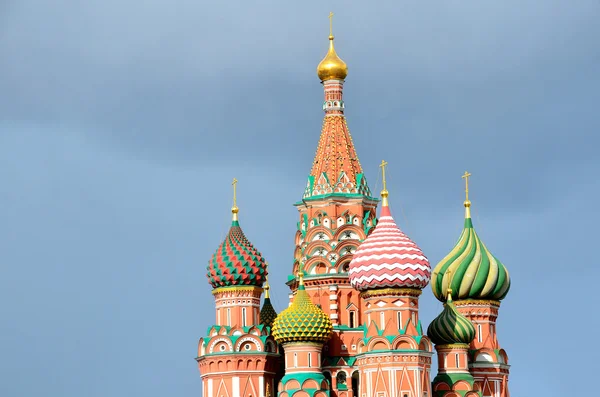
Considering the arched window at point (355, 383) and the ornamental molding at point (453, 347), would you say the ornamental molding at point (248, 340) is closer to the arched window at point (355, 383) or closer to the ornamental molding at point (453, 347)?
the arched window at point (355, 383)

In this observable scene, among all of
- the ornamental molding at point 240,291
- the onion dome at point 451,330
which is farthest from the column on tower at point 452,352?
the ornamental molding at point 240,291

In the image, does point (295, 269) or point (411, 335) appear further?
point (295, 269)

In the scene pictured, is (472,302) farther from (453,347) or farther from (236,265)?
(236,265)

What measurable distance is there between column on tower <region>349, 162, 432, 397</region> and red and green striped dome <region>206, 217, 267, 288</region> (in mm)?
3820

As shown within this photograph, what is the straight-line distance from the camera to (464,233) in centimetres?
6888

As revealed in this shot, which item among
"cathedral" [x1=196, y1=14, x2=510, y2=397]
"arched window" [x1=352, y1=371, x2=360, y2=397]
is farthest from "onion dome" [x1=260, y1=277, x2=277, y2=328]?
"arched window" [x1=352, y1=371, x2=360, y2=397]

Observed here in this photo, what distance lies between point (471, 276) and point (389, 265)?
5.80 meters

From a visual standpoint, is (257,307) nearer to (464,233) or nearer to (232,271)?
(232,271)

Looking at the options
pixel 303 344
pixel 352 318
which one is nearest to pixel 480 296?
pixel 352 318

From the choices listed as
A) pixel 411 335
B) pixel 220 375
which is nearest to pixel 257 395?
pixel 220 375

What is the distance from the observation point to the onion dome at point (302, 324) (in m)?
63.7

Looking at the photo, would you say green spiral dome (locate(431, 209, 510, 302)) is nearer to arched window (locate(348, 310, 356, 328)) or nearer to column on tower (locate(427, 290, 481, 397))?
column on tower (locate(427, 290, 481, 397))

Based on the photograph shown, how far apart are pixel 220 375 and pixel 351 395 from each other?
14.5 ft

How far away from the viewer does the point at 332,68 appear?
6850cm
